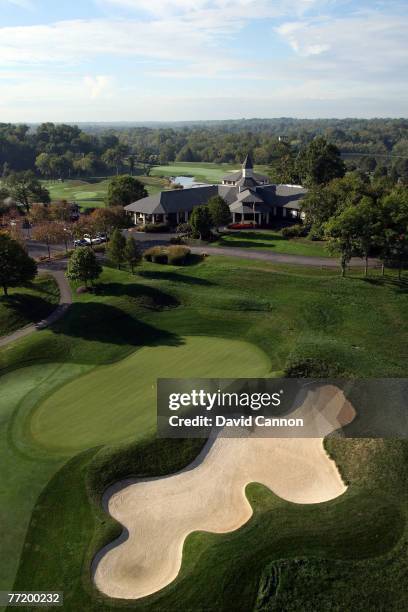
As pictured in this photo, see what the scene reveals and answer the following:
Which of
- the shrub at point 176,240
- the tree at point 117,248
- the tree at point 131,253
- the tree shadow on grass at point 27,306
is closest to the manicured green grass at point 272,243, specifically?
the shrub at point 176,240

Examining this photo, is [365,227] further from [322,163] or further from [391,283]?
[322,163]

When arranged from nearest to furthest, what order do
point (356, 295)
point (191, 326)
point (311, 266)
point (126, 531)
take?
point (126, 531), point (191, 326), point (356, 295), point (311, 266)

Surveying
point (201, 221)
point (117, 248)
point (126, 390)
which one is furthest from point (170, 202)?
point (126, 390)

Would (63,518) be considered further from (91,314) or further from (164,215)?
(164,215)

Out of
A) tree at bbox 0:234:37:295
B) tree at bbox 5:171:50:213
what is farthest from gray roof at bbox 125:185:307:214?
tree at bbox 0:234:37:295

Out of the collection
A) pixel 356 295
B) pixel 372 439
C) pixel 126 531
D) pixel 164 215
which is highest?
pixel 164 215

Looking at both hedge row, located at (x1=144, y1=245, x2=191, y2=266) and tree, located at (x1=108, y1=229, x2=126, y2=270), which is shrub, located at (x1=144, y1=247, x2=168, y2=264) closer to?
hedge row, located at (x1=144, y1=245, x2=191, y2=266)

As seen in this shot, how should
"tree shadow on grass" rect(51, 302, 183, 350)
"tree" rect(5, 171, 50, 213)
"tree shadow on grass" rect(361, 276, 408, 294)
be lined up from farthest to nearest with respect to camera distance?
"tree" rect(5, 171, 50, 213)
"tree shadow on grass" rect(361, 276, 408, 294)
"tree shadow on grass" rect(51, 302, 183, 350)

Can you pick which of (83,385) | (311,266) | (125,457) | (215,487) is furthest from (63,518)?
(311,266)
